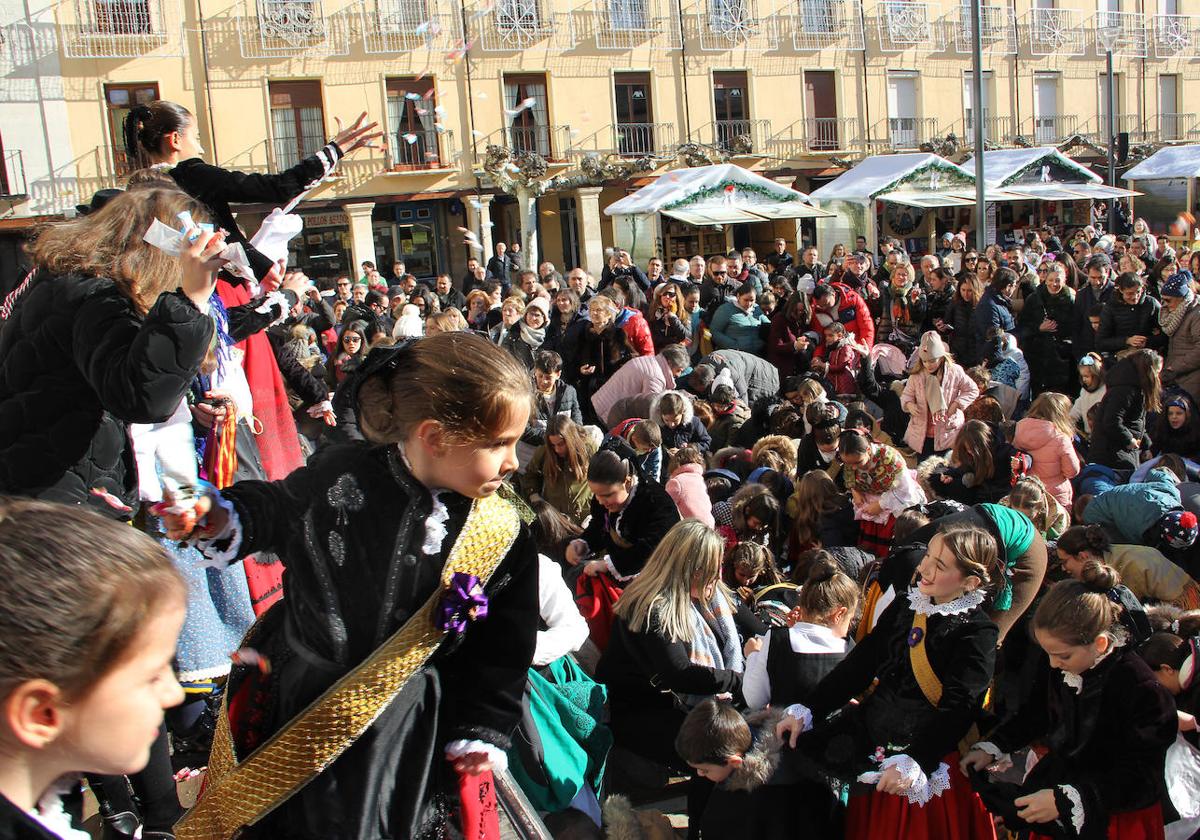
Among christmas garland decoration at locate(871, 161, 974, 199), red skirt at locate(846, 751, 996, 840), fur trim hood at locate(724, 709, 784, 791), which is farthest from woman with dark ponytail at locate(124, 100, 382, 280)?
christmas garland decoration at locate(871, 161, 974, 199)

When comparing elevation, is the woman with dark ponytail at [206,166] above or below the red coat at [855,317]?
above

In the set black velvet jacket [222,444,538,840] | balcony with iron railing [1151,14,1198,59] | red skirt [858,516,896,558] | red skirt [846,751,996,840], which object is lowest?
red skirt [846,751,996,840]

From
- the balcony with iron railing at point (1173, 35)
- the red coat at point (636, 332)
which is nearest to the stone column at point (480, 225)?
the red coat at point (636, 332)

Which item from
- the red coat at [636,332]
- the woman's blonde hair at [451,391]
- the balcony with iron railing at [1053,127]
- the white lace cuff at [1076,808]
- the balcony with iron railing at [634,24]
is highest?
the balcony with iron railing at [634,24]

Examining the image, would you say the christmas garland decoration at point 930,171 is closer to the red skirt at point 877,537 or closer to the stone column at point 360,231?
the stone column at point 360,231

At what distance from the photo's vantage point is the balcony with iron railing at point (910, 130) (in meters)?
28.0

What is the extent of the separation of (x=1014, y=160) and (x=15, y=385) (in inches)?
695

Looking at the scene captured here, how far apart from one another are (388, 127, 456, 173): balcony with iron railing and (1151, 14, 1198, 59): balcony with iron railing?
21.3 meters

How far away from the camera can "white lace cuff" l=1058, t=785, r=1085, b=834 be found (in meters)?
2.89

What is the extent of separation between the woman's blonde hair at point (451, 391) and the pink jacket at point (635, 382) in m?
5.32

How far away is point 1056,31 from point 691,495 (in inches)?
1155

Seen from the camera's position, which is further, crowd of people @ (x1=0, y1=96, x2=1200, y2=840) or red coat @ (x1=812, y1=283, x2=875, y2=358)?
red coat @ (x1=812, y1=283, x2=875, y2=358)

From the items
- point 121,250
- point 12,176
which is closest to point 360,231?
point 12,176

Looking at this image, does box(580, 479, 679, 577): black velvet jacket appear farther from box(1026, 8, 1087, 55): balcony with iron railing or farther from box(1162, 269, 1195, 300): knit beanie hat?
box(1026, 8, 1087, 55): balcony with iron railing
